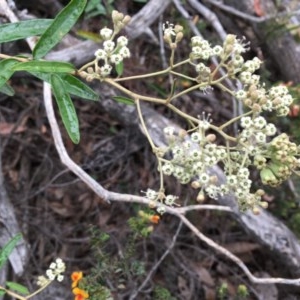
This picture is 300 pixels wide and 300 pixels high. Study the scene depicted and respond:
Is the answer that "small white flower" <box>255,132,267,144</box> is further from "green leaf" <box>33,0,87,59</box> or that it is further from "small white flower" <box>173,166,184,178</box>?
"green leaf" <box>33,0,87,59</box>

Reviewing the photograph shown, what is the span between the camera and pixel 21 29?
7.59ft

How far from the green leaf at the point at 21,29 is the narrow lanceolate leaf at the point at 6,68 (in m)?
0.15

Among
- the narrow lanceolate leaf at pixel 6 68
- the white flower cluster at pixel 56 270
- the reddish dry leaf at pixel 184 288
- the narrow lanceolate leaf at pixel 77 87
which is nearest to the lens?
the narrow lanceolate leaf at pixel 6 68

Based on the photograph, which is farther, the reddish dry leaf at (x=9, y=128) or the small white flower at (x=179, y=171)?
the reddish dry leaf at (x=9, y=128)

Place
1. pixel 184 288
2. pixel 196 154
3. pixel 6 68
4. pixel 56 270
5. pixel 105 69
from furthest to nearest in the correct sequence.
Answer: pixel 184 288
pixel 56 270
pixel 6 68
pixel 105 69
pixel 196 154

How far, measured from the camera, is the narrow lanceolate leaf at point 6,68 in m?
2.13

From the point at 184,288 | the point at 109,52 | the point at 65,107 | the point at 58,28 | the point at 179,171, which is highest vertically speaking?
the point at 58,28

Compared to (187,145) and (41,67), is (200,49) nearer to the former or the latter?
(187,145)

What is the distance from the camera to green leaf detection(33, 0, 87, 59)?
2174mm

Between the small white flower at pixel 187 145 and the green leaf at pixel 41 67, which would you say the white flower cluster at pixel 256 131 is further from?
the green leaf at pixel 41 67

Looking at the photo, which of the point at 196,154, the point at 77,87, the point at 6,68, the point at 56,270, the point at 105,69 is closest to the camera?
the point at 196,154

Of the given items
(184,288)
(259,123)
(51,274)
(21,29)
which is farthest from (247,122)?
(184,288)

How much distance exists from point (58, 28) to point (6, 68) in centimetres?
23

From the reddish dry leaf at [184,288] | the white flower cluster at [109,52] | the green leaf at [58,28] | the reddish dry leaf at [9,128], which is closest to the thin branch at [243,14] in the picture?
the reddish dry leaf at [9,128]
